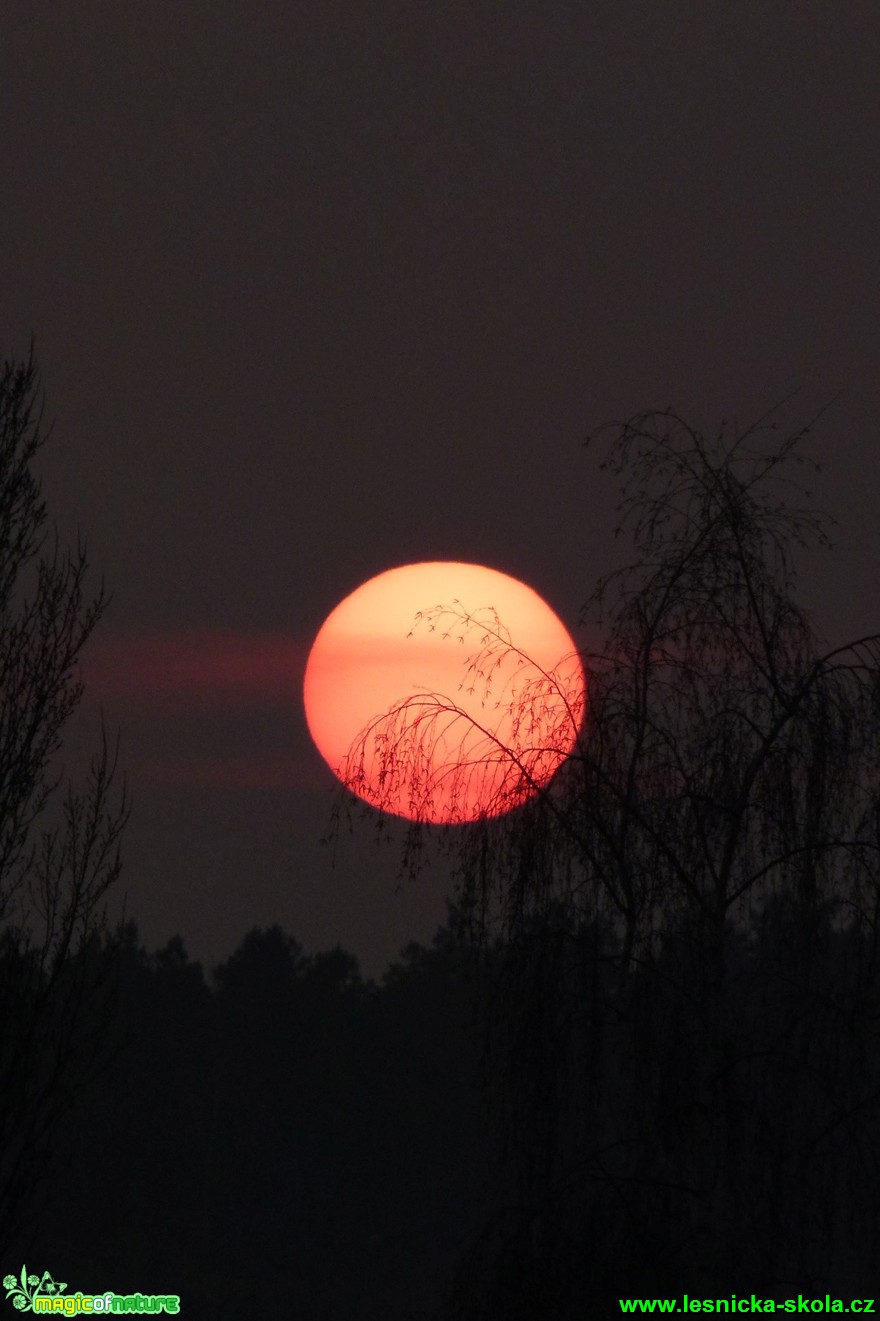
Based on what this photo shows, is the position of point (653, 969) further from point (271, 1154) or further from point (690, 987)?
point (271, 1154)

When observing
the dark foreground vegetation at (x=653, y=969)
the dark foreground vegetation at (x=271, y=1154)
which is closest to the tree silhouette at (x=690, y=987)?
the dark foreground vegetation at (x=653, y=969)

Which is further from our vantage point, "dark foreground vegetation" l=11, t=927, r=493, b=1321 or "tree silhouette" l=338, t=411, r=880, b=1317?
"dark foreground vegetation" l=11, t=927, r=493, b=1321

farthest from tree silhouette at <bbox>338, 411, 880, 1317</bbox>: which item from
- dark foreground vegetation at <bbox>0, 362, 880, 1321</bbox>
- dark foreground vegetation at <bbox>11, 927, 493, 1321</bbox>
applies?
dark foreground vegetation at <bbox>11, 927, 493, 1321</bbox>

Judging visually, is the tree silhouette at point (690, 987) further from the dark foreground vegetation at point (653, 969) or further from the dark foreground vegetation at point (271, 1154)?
the dark foreground vegetation at point (271, 1154)

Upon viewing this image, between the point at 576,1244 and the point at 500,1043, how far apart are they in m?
1.18

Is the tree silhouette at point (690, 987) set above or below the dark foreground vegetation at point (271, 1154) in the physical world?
below

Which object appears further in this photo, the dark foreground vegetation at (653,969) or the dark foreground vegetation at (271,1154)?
the dark foreground vegetation at (271,1154)

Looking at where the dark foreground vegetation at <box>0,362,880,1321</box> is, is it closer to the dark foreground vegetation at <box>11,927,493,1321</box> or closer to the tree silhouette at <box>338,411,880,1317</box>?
the tree silhouette at <box>338,411,880,1317</box>

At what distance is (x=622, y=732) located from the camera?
33.4 feet

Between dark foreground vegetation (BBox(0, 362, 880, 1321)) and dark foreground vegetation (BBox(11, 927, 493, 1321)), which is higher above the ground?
dark foreground vegetation (BBox(11, 927, 493, 1321))

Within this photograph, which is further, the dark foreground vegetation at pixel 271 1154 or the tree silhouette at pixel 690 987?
the dark foreground vegetation at pixel 271 1154

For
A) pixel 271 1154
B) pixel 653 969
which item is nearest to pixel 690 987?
pixel 653 969

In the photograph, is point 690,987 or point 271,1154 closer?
point 690,987

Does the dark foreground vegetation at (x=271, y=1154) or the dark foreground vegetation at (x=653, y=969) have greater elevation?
the dark foreground vegetation at (x=271, y=1154)
